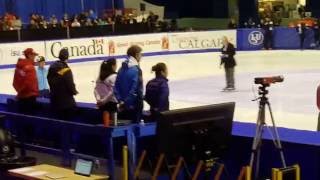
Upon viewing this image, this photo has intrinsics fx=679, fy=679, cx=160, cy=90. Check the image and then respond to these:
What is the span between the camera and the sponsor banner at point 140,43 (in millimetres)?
25297

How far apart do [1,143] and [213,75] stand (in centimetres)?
1297

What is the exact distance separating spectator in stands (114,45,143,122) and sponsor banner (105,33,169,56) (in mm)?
18381

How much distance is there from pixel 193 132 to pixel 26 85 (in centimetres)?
467

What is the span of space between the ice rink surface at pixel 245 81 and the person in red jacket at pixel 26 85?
147 inches

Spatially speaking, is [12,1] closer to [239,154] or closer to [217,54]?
[217,54]

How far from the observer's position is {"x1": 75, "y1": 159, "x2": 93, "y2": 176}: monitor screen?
573 centimetres

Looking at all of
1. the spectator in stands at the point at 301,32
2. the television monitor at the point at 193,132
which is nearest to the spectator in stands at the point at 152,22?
the spectator in stands at the point at 301,32

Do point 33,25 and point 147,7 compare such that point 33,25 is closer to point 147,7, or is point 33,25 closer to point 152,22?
point 152,22

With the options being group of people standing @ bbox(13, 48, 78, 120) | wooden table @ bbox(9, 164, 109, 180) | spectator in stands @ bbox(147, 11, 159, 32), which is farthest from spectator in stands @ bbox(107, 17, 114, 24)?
wooden table @ bbox(9, 164, 109, 180)

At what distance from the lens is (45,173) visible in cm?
583

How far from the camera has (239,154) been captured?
5855 millimetres

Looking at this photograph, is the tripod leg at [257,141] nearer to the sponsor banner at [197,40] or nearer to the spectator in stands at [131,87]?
the spectator in stands at [131,87]

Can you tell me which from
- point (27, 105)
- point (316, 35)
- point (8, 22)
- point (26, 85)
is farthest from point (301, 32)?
point (27, 105)

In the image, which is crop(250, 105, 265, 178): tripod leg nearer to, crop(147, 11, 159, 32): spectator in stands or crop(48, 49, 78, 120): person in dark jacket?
crop(48, 49, 78, 120): person in dark jacket
